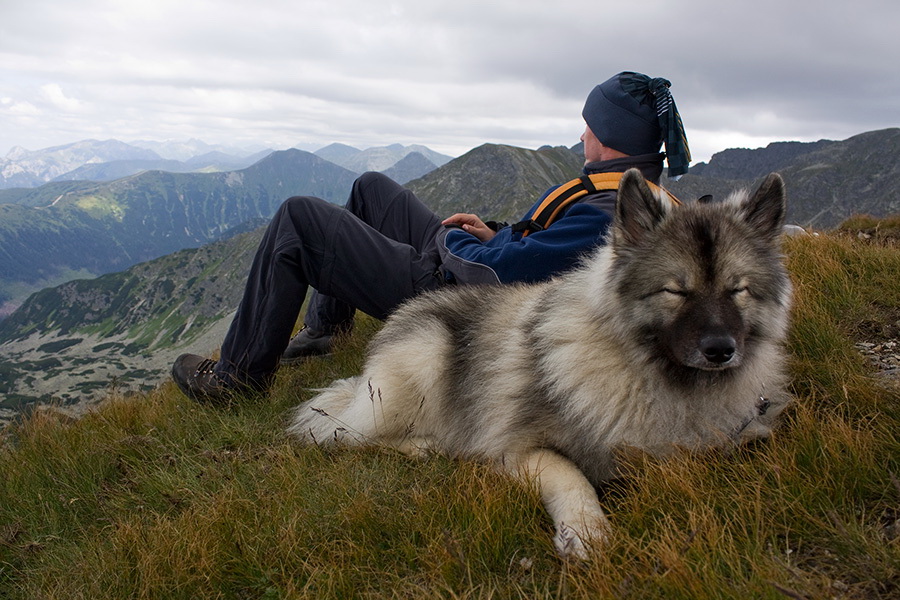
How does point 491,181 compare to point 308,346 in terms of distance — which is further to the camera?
point 491,181

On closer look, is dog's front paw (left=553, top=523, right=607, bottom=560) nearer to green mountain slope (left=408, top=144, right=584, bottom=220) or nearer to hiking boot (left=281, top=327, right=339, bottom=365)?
hiking boot (left=281, top=327, right=339, bottom=365)

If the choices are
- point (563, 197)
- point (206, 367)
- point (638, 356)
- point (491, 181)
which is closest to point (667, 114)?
point (563, 197)

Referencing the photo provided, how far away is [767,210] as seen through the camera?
3.24m

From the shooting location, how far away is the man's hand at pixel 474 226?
614 cm

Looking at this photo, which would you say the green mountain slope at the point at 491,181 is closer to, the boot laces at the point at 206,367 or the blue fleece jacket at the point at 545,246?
the boot laces at the point at 206,367

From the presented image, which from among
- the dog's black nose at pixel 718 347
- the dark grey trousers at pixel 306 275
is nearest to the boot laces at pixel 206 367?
the dark grey trousers at pixel 306 275

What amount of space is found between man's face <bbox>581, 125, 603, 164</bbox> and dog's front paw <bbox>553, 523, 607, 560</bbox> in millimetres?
3897

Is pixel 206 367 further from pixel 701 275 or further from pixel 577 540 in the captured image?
pixel 701 275

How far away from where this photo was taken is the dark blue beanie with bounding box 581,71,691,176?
5121mm

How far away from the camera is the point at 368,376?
471cm

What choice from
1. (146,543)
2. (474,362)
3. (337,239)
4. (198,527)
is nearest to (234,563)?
(198,527)

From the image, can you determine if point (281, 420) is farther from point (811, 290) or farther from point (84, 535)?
point (811, 290)

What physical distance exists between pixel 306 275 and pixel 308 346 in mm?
1760

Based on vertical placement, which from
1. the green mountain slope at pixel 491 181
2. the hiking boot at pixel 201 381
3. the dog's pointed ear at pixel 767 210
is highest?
the dog's pointed ear at pixel 767 210
